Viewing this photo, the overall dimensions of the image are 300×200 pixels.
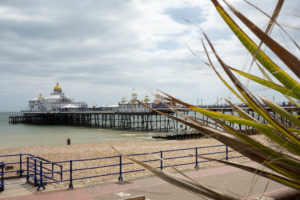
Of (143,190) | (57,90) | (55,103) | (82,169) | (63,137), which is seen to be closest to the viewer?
(143,190)

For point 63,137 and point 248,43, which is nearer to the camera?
point 248,43

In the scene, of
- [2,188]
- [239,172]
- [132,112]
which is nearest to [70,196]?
[2,188]

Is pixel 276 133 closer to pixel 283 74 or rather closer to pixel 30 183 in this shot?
pixel 283 74

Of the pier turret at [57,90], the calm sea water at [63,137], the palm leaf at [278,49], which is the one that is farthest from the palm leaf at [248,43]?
the pier turret at [57,90]

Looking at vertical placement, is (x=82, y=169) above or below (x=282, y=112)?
below

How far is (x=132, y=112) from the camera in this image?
57250 millimetres

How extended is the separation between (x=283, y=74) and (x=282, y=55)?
0.95ft

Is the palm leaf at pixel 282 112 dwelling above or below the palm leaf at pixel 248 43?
below

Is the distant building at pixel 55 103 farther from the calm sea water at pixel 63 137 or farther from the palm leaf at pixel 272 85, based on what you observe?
the palm leaf at pixel 272 85

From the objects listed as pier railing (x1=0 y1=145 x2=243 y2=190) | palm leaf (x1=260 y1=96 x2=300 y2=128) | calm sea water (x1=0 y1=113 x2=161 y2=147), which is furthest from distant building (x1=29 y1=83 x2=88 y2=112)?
palm leaf (x1=260 y1=96 x2=300 y2=128)

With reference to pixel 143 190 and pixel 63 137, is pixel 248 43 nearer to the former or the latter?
pixel 143 190

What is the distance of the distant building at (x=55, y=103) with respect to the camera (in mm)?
87863

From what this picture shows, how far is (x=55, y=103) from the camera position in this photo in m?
90.4

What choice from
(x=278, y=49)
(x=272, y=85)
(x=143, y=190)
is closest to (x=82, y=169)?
(x=143, y=190)
